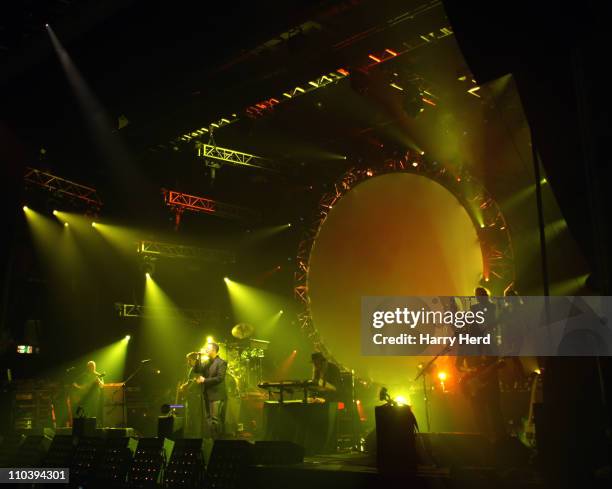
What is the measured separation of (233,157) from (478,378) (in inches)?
304

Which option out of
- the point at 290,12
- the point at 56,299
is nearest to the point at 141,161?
the point at 56,299

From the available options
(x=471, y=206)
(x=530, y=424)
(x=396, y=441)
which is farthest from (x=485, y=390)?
(x=471, y=206)

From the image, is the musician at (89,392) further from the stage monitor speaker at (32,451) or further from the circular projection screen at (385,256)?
the circular projection screen at (385,256)

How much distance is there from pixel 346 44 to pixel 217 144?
576cm

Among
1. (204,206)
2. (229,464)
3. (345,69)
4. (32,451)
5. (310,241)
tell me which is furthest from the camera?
(204,206)

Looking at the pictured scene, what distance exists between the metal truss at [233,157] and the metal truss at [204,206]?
62.8 inches

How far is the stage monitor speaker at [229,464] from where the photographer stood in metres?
5.58

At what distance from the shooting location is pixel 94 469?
6.36 metres

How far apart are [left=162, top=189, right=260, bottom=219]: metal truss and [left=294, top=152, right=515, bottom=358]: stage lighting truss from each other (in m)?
3.86

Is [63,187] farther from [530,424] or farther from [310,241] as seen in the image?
[530,424]

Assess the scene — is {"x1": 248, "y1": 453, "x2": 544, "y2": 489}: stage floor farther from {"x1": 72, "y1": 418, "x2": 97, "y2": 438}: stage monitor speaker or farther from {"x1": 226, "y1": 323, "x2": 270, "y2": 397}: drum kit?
{"x1": 226, "y1": 323, "x2": 270, "y2": 397}: drum kit

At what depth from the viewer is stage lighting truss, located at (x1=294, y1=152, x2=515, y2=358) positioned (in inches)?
353

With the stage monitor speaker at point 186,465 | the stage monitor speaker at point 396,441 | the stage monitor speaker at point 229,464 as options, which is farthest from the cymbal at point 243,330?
the stage monitor speaker at point 396,441

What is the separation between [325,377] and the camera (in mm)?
9164
